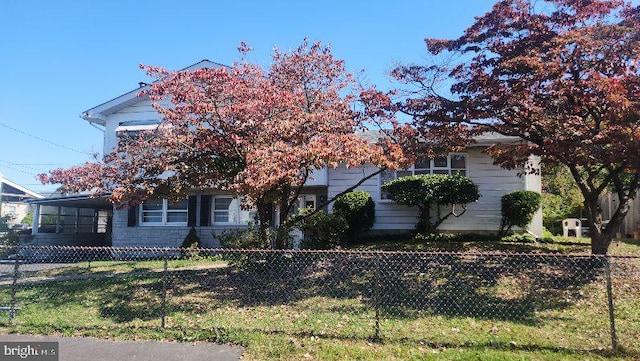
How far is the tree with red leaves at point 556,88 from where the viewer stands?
→ 7.91 metres

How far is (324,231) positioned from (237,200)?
4.96 m

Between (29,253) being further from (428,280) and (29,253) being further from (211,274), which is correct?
(428,280)

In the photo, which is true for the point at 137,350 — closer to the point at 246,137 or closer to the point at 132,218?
the point at 246,137

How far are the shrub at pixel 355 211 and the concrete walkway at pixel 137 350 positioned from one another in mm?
8875

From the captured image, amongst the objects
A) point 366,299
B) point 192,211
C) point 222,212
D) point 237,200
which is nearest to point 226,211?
point 222,212

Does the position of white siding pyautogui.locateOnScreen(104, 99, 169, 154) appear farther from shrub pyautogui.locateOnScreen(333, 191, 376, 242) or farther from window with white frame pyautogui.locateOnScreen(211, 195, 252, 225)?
shrub pyautogui.locateOnScreen(333, 191, 376, 242)

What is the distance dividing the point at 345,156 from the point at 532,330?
407 centimetres

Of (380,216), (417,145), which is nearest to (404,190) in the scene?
(380,216)

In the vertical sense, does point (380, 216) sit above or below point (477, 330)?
above

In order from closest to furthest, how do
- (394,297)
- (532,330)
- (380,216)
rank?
(532,330)
(394,297)
(380,216)

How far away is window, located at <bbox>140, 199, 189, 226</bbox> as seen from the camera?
17.7 meters

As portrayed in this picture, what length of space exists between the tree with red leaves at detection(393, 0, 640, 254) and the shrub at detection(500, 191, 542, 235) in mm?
3244

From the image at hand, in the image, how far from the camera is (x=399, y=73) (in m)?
10.5

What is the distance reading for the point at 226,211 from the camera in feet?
57.3
